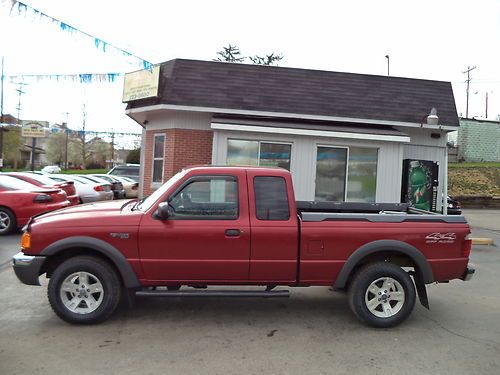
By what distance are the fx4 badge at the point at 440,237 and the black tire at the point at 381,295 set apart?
46 centimetres

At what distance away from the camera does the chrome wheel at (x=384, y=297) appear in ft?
16.3

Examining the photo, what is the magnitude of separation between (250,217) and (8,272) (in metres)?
4.57

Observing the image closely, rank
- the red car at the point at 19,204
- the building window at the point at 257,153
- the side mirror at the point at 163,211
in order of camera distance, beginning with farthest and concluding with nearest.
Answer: the building window at the point at 257,153 → the red car at the point at 19,204 → the side mirror at the point at 163,211

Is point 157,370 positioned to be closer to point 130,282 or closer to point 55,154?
point 130,282

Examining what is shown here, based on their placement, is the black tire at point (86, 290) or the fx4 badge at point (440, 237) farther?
the fx4 badge at point (440, 237)

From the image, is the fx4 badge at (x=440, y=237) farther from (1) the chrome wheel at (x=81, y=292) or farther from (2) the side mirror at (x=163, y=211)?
(1) the chrome wheel at (x=81, y=292)

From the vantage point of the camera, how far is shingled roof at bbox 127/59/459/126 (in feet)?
40.2

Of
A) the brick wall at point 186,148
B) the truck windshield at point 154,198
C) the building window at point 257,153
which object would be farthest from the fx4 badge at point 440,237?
the brick wall at point 186,148

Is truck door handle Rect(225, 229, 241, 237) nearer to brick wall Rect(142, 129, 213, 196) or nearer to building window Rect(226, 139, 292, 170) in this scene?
building window Rect(226, 139, 292, 170)

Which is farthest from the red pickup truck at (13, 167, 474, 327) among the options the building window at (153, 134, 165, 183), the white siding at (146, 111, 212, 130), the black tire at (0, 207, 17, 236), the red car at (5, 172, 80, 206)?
the building window at (153, 134, 165, 183)

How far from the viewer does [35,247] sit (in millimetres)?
4711

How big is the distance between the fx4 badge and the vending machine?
8.48 metres

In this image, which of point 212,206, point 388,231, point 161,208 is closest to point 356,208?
point 388,231

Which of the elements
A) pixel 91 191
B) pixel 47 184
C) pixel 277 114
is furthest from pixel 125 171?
pixel 277 114
